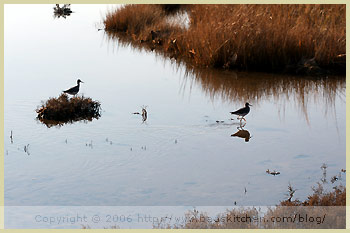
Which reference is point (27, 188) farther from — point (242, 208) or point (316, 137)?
point (316, 137)

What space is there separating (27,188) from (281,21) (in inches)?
344

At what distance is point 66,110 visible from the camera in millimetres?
10281

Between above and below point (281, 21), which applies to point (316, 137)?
below

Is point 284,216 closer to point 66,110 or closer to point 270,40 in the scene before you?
point 66,110

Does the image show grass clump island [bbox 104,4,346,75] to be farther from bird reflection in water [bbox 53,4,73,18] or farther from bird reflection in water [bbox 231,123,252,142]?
bird reflection in water [bbox 53,4,73,18]

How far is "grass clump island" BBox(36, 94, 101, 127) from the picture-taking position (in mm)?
10141

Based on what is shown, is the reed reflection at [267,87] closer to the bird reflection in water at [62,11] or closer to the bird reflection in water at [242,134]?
the bird reflection in water at [242,134]

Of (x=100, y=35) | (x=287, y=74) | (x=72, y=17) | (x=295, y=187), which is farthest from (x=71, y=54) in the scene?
(x=295, y=187)

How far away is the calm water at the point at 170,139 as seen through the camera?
7.00m

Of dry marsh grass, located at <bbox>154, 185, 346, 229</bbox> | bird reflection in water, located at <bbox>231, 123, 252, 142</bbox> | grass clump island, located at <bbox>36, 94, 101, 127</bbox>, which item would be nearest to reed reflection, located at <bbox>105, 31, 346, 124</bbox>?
bird reflection in water, located at <bbox>231, 123, 252, 142</bbox>

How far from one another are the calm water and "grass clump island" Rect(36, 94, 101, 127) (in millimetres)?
212

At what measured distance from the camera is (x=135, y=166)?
25.6 ft

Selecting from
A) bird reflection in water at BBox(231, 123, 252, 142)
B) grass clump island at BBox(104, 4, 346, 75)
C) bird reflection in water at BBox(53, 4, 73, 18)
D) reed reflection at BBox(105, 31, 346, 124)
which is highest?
bird reflection in water at BBox(53, 4, 73, 18)

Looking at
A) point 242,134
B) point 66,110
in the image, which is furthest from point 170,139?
point 66,110
